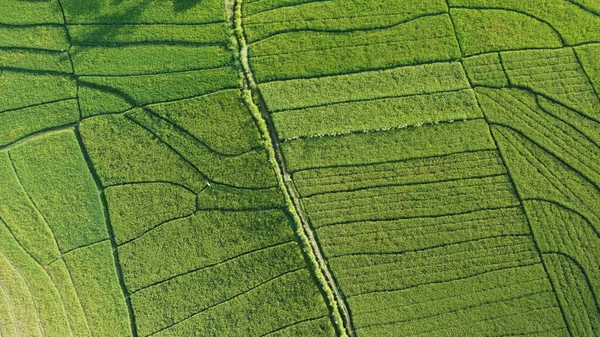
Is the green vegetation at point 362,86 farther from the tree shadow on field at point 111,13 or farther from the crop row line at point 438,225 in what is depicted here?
the tree shadow on field at point 111,13

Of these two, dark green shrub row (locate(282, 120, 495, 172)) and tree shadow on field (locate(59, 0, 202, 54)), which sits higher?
tree shadow on field (locate(59, 0, 202, 54))

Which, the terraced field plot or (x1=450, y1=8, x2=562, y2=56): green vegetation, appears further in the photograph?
(x1=450, y1=8, x2=562, y2=56): green vegetation

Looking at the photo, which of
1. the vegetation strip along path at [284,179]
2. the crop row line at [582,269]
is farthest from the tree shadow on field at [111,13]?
the crop row line at [582,269]

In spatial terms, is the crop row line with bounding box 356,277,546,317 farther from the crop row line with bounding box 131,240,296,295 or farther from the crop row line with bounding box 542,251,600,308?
the crop row line with bounding box 131,240,296,295

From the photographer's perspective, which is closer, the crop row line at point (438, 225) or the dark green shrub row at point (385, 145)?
the crop row line at point (438, 225)

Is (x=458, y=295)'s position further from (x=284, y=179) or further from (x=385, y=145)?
(x=284, y=179)

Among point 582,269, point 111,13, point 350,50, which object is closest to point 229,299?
point 350,50

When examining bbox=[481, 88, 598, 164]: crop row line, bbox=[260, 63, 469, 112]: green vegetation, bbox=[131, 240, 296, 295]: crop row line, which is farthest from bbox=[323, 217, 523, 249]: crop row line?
bbox=[260, 63, 469, 112]: green vegetation
